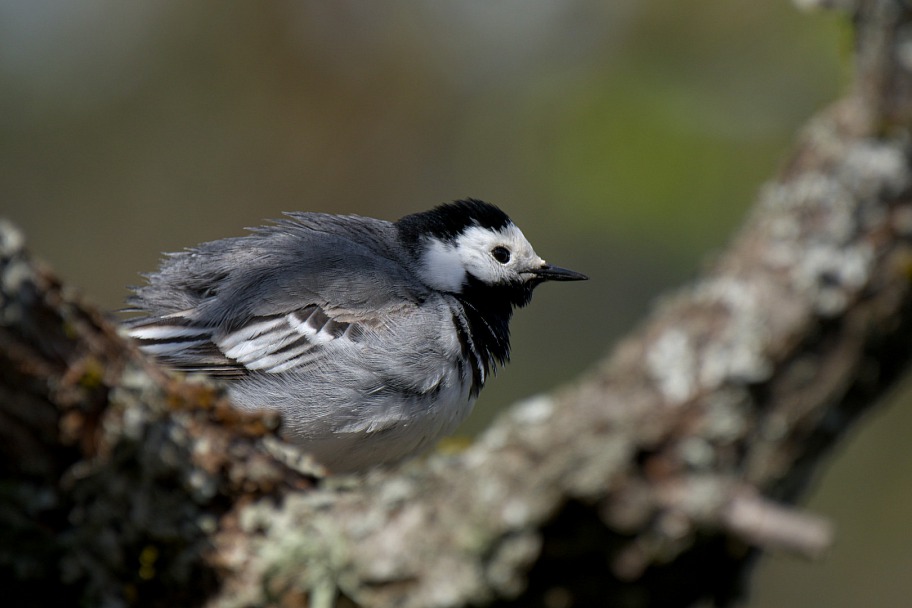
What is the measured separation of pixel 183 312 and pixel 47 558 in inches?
86.3

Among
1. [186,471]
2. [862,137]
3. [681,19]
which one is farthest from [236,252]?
[681,19]

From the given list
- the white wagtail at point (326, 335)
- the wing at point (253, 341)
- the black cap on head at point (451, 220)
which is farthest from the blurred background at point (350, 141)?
the wing at point (253, 341)

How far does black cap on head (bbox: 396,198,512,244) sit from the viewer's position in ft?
17.1

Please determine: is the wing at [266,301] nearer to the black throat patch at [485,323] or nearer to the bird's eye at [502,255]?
the black throat patch at [485,323]

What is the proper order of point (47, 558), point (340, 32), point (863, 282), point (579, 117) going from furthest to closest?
point (340, 32) → point (579, 117) → point (47, 558) → point (863, 282)

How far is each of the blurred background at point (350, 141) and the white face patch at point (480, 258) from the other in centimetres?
250

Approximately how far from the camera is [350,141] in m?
9.46

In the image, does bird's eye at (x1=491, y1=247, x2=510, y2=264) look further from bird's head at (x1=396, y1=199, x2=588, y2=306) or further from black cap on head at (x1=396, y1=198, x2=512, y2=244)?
black cap on head at (x1=396, y1=198, x2=512, y2=244)

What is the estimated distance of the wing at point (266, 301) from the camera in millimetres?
4297

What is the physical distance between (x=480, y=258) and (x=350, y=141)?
4611 millimetres

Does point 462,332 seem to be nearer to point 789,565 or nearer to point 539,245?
point 539,245

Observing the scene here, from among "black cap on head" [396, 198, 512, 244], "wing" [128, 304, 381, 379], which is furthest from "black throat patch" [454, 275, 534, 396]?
"wing" [128, 304, 381, 379]

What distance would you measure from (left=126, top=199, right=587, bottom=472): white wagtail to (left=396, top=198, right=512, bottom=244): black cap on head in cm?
30

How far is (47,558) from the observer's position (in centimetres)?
235
